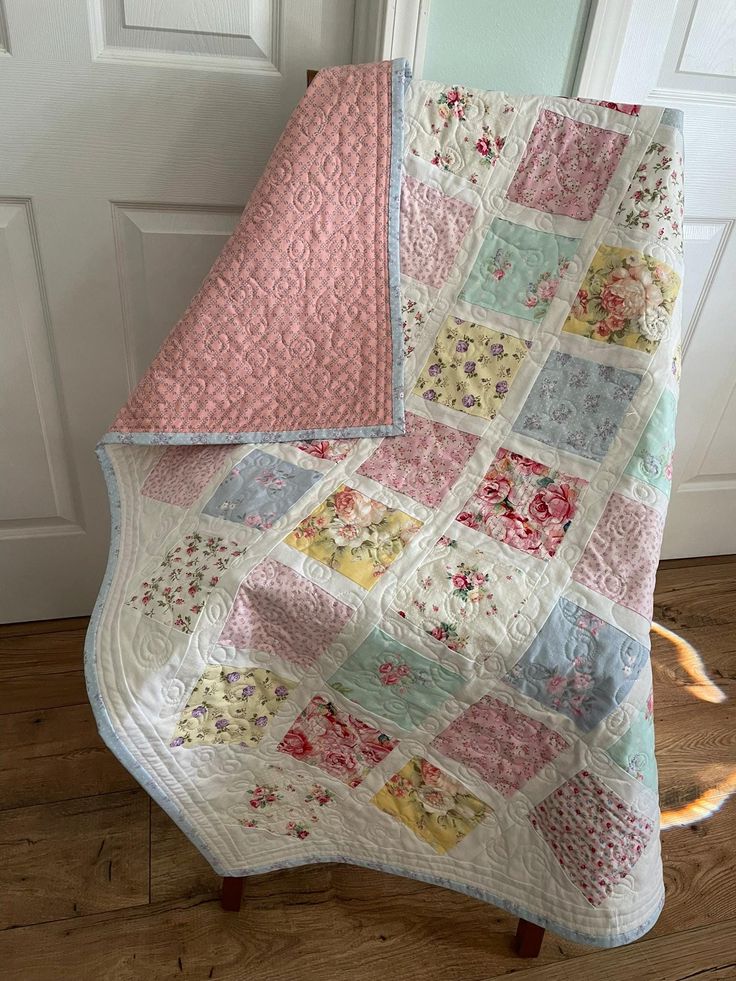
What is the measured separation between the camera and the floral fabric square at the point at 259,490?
91 centimetres

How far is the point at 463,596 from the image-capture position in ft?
2.85

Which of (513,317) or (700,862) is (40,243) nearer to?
(513,317)

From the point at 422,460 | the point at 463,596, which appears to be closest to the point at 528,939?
the point at 463,596

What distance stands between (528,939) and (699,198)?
127 cm

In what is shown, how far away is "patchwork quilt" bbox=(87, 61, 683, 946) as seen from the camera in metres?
0.84

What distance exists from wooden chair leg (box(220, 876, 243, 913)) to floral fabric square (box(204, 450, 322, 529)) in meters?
0.51

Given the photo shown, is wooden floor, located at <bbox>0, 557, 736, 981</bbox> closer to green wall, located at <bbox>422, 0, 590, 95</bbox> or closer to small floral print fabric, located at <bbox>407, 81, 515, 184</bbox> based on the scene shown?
small floral print fabric, located at <bbox>407, 81, 515, 184</bbox>

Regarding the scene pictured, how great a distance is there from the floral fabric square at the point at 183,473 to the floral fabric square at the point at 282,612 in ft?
0.54

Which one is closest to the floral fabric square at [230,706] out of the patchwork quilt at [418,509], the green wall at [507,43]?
the patchwork quilt at [418,509]

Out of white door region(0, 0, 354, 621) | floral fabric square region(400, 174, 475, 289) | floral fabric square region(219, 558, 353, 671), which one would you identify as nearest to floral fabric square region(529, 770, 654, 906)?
floral fabric square region(219, 558, 353, 671)

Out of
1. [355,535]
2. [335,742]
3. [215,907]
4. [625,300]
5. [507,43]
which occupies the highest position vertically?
[507,43]

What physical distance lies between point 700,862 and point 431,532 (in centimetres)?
76

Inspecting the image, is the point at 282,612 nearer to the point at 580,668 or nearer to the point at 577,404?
the point at 580,668

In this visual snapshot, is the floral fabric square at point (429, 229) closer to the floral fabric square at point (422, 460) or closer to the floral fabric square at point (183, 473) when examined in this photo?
the floral fabric square at point (422, 460)
